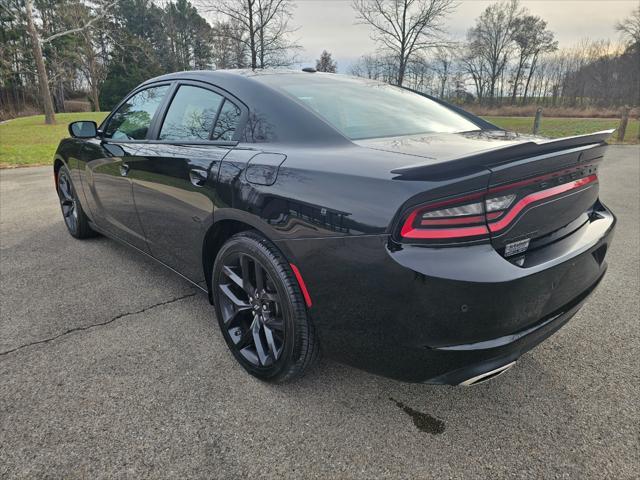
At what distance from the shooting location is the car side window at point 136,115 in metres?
2.88

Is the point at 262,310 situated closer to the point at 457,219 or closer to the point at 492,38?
the point at 457,219

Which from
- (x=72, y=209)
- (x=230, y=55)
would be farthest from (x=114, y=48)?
(x=72, y=209)

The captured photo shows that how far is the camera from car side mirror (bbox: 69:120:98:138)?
342 cm

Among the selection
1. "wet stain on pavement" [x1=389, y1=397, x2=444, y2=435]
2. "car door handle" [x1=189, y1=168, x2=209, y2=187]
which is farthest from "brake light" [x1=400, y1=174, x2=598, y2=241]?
"car door handle" [x1=189, y1=168, x2=209, y2=187]

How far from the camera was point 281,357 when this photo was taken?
6.30 feet

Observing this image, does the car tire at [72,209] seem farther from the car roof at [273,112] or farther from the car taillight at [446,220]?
the car taillight at [446,220]

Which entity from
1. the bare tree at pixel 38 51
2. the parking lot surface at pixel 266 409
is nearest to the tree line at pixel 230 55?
the bare tree at pixel 38 51

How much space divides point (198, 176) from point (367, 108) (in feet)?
3.30

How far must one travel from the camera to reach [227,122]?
2254mm

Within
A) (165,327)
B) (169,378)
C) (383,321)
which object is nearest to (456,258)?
(383,321)

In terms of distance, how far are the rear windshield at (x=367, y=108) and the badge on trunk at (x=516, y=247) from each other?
0.85 metres

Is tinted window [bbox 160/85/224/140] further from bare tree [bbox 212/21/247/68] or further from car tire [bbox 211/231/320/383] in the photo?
A: bare tree [bbox 212/21/247/68]

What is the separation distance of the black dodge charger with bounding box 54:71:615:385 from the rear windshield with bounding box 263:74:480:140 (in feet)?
0.05

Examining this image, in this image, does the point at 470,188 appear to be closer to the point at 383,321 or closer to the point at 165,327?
the point at 383,321
